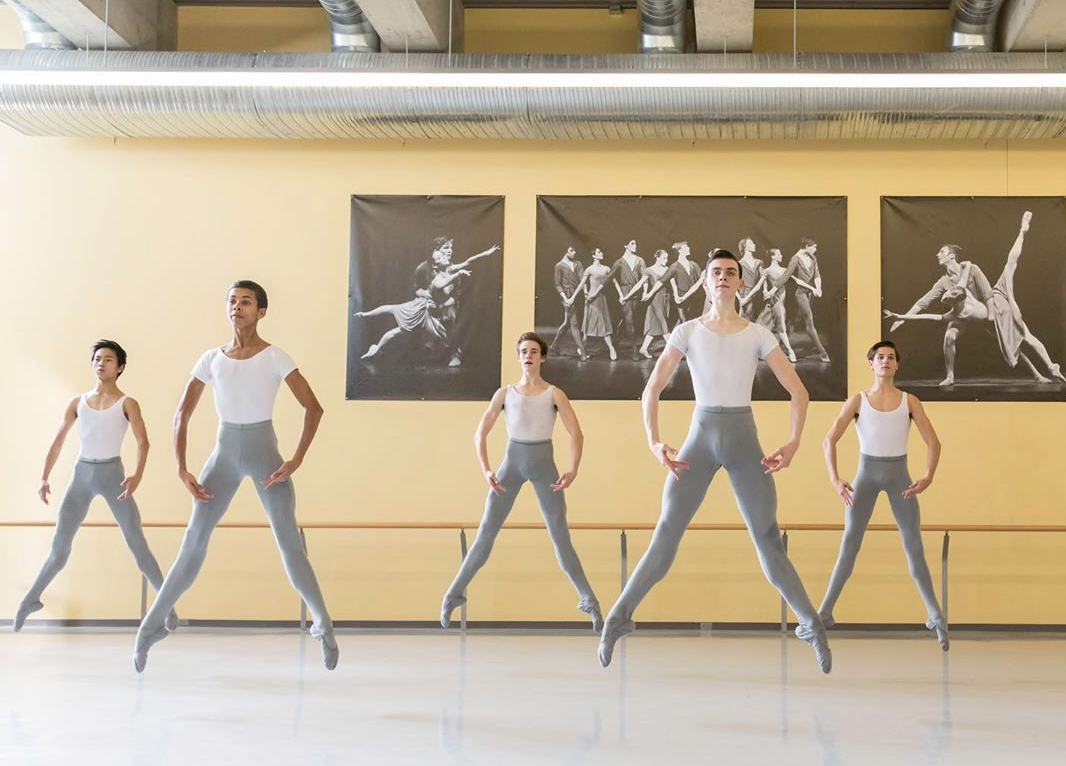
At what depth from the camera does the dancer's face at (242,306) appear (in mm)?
5719

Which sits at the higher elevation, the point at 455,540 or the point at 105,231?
the point at 105,231

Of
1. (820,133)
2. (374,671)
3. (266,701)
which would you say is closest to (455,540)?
(374,671)

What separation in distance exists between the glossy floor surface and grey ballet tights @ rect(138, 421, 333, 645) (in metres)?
0.51

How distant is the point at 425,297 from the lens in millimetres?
8898

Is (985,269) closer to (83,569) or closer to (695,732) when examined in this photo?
(695,732)

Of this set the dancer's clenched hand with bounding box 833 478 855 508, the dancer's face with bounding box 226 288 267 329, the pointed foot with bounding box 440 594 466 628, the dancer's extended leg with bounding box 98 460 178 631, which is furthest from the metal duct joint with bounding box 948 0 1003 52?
the dancer's extended leg with bounding box 98 460 178 631

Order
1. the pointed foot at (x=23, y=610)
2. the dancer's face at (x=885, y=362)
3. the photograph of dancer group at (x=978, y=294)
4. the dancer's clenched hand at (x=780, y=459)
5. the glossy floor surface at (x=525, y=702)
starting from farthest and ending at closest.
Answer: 1. the photograph of dancer group at (x=978, y=294)
2. the pointed foot at (x=23, y=610)
3. the dancer's face at (x=885, y=362)
4. the dancer's clenched hand at (x=780, y=459)
5. the glossy floor surface at (x=525, y=702)

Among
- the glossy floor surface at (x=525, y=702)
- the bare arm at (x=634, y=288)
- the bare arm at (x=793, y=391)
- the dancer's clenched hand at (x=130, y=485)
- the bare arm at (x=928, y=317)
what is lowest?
the glossy floor surface at (x=525, y=702)

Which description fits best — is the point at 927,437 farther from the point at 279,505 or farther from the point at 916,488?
the point at 279,505

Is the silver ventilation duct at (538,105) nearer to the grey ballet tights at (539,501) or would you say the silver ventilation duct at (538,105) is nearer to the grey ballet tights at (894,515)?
the grey ballet tights at (539,501)

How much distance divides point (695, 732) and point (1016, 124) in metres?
5.40

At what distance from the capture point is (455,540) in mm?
8859

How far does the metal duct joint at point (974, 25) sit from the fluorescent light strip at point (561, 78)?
5.28 ft

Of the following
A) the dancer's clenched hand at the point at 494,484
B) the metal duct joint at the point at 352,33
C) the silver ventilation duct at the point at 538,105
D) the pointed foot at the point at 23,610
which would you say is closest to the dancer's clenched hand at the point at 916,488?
the dancer's clenched hand at the point at 494,484
